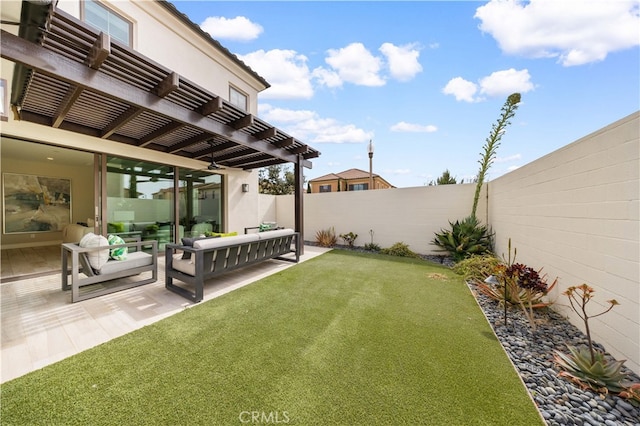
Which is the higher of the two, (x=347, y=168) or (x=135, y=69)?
(x=347, y=168)

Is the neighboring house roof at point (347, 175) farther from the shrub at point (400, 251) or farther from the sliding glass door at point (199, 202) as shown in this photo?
the sliding glass door at point (199, 202)

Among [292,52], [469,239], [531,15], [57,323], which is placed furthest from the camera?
[292,52]

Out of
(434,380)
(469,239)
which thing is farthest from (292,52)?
(434,380)

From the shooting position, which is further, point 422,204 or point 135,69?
point 422,204

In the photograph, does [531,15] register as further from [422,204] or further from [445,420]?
[445,420]

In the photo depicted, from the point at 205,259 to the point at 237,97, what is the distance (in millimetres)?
6663

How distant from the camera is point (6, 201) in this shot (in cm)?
780

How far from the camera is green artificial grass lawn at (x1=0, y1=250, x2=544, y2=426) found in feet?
5.61

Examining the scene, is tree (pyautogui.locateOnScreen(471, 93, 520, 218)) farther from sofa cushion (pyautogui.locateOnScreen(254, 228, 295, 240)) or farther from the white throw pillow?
the white throw pillow

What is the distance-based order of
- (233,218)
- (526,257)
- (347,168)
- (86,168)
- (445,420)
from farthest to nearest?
(347,168), (86,168), (233,218), (526,257), (445,420)

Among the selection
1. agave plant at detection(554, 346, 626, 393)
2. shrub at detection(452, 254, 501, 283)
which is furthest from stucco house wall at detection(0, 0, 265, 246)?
agave plant at detection(554, 346, 626, 393)

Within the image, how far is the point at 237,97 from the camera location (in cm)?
832

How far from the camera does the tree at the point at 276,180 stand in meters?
21.4

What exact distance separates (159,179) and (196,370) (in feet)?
20.9
